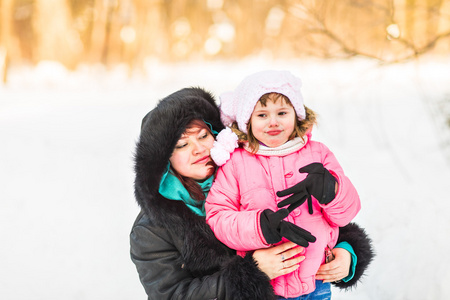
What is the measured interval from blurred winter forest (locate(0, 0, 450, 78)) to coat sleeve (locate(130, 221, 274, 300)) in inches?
102

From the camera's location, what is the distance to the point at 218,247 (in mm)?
1893

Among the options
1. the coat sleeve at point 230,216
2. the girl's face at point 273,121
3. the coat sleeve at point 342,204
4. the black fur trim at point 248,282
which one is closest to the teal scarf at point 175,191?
the coat sleeve at point 230,216

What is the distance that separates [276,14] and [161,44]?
418 centimetres

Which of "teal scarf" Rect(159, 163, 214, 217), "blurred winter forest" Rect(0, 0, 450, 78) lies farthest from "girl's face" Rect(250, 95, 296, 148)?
"blurred winter forest" Rect(0, 0, 450, 78)

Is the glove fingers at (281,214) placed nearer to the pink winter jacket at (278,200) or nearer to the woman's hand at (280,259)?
the pink winter jacket at (278,200)

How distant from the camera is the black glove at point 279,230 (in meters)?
1.62

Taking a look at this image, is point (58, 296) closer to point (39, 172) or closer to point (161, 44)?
point (39, 172)

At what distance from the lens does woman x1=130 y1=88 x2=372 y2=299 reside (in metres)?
1.79

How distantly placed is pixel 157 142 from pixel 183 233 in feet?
1.37

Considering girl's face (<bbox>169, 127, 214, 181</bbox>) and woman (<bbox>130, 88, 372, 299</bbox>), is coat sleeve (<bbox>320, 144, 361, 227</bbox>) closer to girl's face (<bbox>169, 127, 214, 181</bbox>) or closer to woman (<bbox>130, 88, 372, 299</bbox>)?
woman (<bbox>130, 88, 372, 299</bbox>)

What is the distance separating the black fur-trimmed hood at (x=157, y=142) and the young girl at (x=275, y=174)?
0.19m

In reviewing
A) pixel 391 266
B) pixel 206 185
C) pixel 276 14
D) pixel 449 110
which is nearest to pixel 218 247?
pixel 206 185

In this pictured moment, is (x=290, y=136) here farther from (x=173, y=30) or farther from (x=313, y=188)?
(x=173, y=30)

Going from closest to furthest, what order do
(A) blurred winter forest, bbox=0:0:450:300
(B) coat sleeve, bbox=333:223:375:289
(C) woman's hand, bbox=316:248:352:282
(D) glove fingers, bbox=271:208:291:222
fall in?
1. (D) glove fingers, bbox=271:208:291:222
2. (C) woman's hand, bbox=316:248:352:282
3. (B) coat sleeve, bbox=333:223:375:289
4. (A) blurred winter forest, bbox=0:0:450:300
